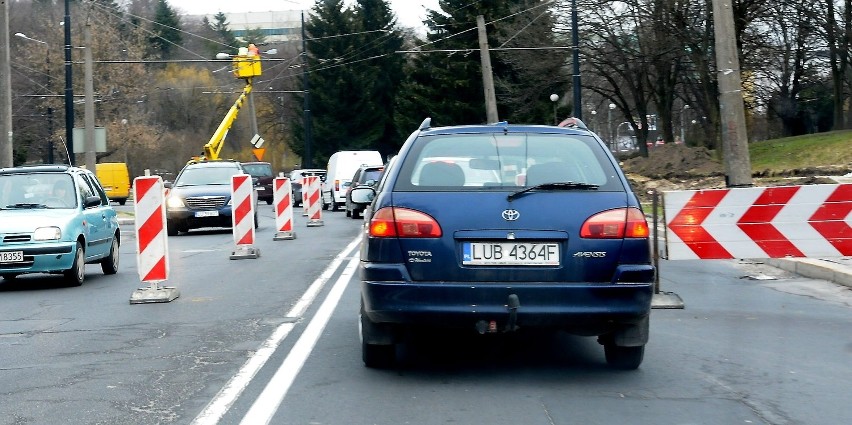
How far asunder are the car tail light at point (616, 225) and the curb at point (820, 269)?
255 inches

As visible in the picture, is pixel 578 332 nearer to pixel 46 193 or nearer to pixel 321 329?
pixel 321 329

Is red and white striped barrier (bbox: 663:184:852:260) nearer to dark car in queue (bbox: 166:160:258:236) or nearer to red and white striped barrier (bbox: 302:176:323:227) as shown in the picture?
dark car in queue (bbox: 166:160:258:236)

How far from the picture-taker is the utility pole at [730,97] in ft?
55.6

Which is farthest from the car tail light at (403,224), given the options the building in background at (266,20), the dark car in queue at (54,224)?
the building in background at (266,20)

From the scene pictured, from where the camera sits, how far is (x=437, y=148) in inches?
289

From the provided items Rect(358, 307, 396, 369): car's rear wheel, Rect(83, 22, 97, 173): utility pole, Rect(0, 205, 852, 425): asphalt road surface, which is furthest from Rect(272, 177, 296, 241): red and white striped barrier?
Rect(358, 307, 396, 369): car's rear wheel

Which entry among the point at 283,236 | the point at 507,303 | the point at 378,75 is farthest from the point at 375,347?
the point at 378,75

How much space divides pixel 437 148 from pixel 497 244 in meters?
0.89

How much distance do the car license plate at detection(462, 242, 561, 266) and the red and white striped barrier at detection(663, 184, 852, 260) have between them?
4.69 meters

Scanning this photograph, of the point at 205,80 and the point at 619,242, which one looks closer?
the point at 619,242

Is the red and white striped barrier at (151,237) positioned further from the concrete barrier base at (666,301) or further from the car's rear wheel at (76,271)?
the concrete barrier base at (666,301)

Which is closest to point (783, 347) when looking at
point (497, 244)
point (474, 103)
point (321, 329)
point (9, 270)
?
point (497, 244)

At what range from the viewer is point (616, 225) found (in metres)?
6.84

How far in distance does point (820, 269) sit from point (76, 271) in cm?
877
